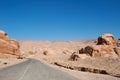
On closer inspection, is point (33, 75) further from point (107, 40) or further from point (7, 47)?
point (7, 47)

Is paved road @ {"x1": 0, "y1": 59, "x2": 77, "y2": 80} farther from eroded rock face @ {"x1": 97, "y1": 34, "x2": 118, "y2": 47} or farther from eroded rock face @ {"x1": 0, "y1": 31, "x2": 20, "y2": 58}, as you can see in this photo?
eroded rock face @ {"x1": 0, "y1": 31, "x2": 20, "y2": 58}

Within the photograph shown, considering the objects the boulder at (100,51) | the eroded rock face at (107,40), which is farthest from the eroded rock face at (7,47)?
the boulder at (100,51)

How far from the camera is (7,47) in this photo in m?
65.4

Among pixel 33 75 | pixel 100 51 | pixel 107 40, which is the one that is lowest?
pixel 33 75

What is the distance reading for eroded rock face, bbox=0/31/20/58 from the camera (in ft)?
211

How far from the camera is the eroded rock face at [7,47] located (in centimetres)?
6419

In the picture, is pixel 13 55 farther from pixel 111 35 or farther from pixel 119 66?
pixel 119 66

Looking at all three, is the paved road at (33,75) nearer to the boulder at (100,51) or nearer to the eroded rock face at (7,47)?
the boulder at (100,51)

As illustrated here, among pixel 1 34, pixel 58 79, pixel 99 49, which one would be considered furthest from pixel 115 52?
pixel 1 34

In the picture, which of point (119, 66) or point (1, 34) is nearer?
point (119, 66)

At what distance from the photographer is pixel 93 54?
43906 millimetres

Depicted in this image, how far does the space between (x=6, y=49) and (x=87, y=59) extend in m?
30.6

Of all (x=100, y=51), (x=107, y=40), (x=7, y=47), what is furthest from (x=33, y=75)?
(x=7, y=47)

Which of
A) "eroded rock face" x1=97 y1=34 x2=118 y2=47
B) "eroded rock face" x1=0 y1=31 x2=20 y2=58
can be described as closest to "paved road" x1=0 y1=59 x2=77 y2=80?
"eroded rock face" x1=97 y1=34 x2=118 y2=47
